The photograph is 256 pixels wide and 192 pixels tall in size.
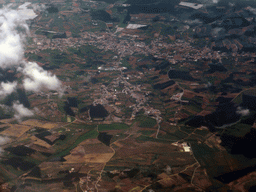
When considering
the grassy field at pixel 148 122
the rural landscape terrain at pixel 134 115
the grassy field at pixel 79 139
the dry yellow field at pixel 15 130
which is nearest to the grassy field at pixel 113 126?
the rural landscape terrain at pixel 134 115

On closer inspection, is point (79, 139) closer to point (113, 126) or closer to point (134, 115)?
point (113, 126)

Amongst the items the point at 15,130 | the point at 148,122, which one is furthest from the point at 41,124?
the point at 148,122

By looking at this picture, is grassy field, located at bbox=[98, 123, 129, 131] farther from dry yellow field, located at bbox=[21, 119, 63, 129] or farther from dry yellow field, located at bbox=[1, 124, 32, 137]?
dry yellow field, located at bbox=[1, 124, 32, 137]

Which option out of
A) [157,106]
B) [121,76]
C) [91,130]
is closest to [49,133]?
[91,130]

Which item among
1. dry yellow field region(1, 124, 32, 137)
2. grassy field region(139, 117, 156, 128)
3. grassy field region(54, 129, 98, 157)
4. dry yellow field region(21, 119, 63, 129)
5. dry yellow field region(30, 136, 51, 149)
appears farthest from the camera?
dry yellow field region(21, 119, 63, 129)

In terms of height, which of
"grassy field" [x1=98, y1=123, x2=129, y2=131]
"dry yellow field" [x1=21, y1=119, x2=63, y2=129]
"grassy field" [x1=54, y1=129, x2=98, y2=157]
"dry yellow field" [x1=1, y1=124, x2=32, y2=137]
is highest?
"dry yellow field" [x1=1, y1=124, x2=32, y2=137]

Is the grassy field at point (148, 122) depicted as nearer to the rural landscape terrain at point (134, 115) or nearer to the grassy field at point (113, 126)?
the rural landscape terrain at point (134, 115)

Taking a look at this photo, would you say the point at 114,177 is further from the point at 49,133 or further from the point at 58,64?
the point at 58,64

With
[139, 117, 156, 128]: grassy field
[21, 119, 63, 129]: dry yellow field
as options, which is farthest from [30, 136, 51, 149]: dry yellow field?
[139, 117, 156, 128]: grassy field
